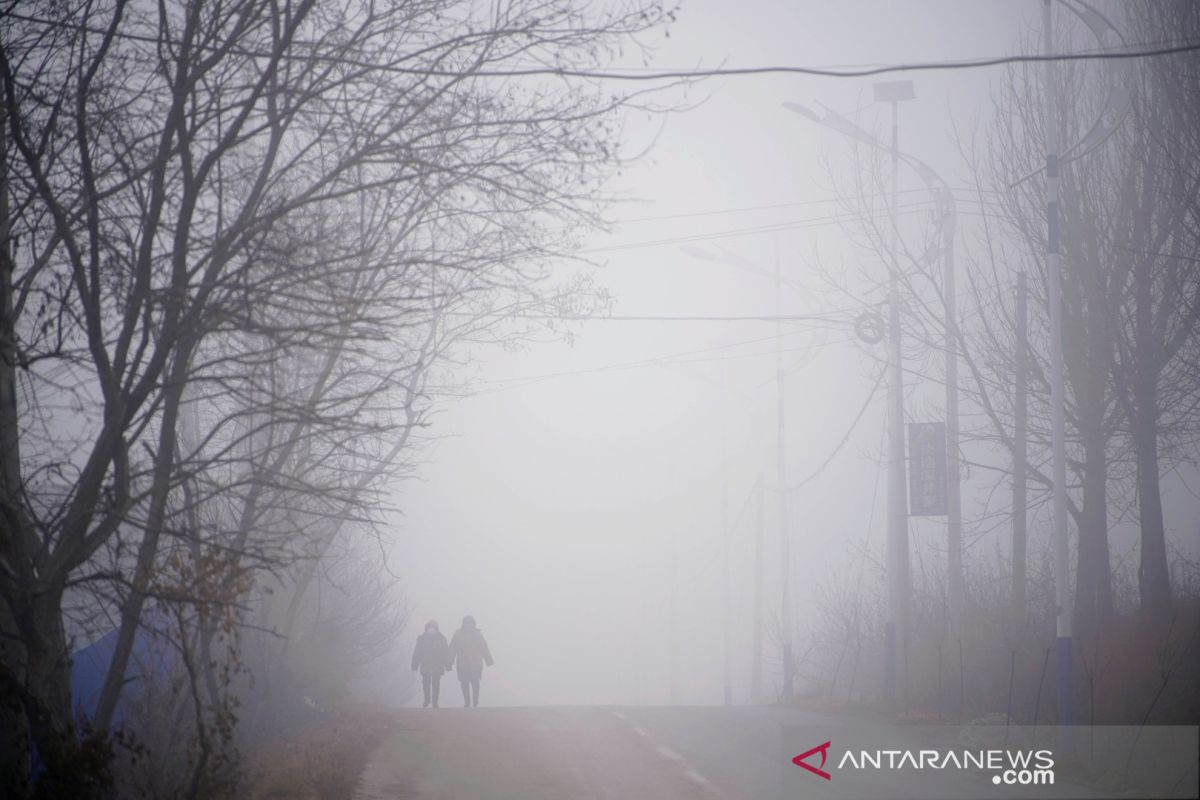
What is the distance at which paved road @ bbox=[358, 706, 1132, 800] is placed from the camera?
1020 centimetres

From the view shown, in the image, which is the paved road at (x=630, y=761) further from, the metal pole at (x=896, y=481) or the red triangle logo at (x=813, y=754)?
the metal pole at (x=896, y=481)

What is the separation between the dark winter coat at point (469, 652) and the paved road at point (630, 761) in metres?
7.19

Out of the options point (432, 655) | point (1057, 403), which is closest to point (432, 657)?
point (432, 655)

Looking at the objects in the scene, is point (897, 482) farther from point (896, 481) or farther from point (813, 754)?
point (813, 754)

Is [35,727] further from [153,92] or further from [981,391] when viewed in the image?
[981,391]

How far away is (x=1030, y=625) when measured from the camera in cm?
1897

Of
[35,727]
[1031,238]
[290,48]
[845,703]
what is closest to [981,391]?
[1031,238]

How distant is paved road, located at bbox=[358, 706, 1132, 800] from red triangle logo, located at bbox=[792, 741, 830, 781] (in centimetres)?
15

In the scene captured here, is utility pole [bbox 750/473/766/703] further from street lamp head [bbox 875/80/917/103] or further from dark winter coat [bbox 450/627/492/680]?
street lamp head [bbox 875/80/917/103]

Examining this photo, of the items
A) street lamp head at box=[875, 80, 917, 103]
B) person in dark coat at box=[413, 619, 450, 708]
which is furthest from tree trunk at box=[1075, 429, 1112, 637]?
person in dark coat at box=[413, 619, 450, 708]

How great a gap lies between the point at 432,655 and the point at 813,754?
1510 centimetres

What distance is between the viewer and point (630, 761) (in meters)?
12.5

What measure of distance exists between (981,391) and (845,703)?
6110 millimetres

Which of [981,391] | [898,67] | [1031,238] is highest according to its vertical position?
[1031,238]
